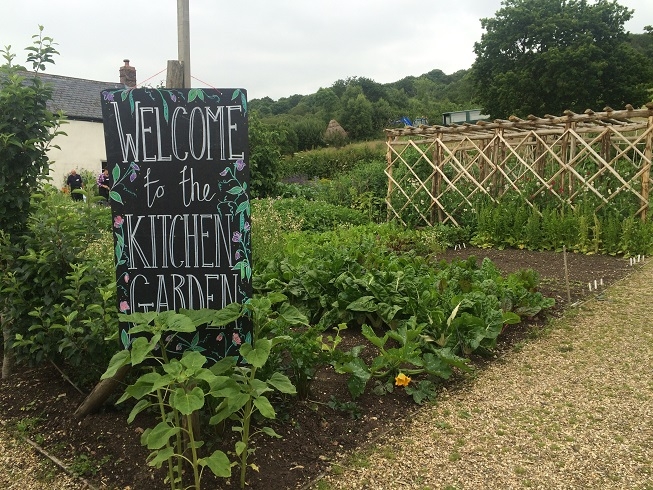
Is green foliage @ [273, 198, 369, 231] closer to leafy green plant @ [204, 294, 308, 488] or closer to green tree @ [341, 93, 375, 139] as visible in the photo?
leafy green plant @ [204, 294, 308, 488]

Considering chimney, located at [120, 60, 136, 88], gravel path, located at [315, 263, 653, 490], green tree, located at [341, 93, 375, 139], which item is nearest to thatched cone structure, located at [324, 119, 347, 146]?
green tree, located at [341, 93, 375, 139]

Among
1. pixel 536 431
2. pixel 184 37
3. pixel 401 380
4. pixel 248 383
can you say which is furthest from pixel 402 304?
Answer: pixel 184 37

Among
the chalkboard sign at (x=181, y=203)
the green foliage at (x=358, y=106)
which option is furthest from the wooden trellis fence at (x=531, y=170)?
the green foliage at (x=358, y=106)

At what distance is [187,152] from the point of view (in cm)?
275

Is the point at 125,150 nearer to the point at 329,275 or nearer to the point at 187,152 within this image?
the point at 187,152

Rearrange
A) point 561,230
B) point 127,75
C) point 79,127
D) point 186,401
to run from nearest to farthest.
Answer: point 186,401, point 561,230, point 79,127, point 127,75

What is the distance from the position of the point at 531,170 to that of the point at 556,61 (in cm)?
2362

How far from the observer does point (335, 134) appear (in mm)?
33750

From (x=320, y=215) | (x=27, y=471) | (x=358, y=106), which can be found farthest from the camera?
(x=358, y=106)

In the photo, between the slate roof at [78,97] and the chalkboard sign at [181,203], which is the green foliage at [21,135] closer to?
the chalkboard sign at [181,203]

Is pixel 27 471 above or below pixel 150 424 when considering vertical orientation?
below

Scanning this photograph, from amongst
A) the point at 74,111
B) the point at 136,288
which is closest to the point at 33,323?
the point at 136,288

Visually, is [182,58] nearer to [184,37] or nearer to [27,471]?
[184,37]

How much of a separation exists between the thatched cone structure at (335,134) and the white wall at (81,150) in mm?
13593
